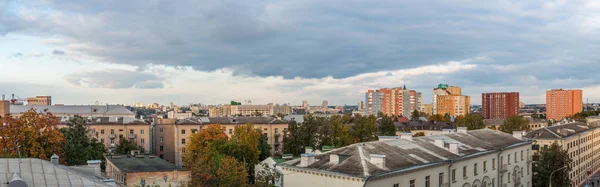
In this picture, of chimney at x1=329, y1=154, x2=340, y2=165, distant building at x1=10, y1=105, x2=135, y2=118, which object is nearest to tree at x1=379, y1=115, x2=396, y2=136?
chimney at x1=329, y1=154, x2=340, y2=165

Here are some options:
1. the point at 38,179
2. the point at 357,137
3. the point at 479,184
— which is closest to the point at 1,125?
the point at 38,179

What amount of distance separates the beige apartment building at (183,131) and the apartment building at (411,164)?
44501 millimetres

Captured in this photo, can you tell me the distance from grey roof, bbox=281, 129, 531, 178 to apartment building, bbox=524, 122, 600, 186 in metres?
28.4

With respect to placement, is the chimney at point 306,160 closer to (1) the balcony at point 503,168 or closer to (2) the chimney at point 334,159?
(2) the chimney at point 334,159

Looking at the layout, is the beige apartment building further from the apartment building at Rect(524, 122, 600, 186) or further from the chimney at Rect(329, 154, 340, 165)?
the chimney at Rect(329, 154, 340, 165)

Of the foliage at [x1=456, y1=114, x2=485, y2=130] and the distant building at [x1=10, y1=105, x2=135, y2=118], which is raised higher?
the distant building at [x1=10, y1=105, x2=135, y2=118]

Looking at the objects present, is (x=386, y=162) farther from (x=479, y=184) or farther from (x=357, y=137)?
(x=357, y=137)

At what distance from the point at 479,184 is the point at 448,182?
22.0 ft

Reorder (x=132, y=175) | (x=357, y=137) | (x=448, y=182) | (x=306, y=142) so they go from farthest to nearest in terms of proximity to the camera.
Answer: (x=357, y=137), (x=306, y=142), (x=132, y=175), (x=448, y=182)

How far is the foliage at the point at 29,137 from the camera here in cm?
3600

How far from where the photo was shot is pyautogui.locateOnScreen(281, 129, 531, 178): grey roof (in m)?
26.7

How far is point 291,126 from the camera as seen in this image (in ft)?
230

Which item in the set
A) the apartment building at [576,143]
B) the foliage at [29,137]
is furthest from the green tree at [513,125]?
the foliage at [29,137]

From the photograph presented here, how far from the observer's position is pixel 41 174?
17.1 m
